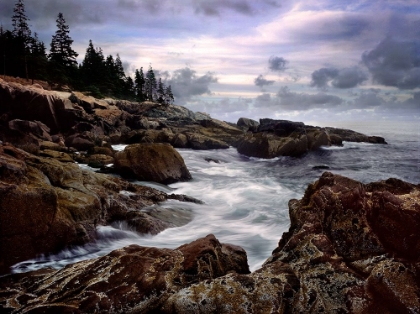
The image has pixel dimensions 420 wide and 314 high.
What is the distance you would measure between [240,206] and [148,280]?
1002 cm

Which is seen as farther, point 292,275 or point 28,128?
point 28,128

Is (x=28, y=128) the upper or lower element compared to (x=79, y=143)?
upper

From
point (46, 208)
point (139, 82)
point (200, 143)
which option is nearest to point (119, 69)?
point (139, 82)

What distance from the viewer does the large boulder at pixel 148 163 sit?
50.9ft

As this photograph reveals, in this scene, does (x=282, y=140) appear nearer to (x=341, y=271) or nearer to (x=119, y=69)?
(x=341, y=271)

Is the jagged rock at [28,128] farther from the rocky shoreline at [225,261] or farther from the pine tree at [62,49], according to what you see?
the pine tree at [62,49]

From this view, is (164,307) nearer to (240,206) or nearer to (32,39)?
(240,206)

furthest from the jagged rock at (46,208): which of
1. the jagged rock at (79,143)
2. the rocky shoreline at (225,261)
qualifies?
the jagged rock at (79,143)

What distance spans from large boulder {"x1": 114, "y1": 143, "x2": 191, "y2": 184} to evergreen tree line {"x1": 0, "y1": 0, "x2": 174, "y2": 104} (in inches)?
1754

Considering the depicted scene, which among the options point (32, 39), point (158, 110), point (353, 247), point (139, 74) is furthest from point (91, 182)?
point (139, 74)

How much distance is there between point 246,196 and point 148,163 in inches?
209

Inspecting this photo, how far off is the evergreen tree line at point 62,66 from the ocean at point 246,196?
3855 cm

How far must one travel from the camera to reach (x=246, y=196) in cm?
1617

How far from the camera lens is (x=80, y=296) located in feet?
14.2
